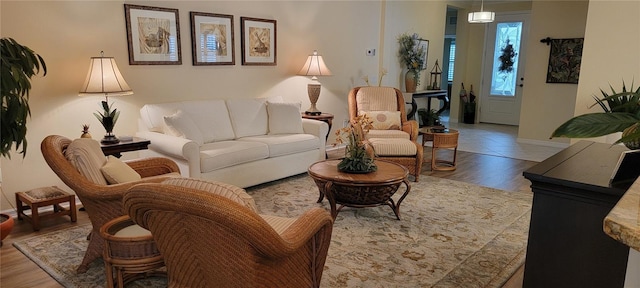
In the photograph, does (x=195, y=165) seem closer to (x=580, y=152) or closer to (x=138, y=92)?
(x=138, y=92)

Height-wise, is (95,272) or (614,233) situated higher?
(614,233)

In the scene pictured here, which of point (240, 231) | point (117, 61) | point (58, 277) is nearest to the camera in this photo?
point (240, 231)

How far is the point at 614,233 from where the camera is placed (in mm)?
896

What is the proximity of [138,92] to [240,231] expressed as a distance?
3224mm

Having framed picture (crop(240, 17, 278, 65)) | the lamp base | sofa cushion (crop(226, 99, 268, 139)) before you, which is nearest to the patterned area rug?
the lamp base

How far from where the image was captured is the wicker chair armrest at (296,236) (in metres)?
1.49

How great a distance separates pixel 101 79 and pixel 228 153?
48.0 inches

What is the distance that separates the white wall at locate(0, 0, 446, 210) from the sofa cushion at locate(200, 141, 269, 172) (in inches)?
31.9

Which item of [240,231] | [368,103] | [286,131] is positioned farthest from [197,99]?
[240,231]

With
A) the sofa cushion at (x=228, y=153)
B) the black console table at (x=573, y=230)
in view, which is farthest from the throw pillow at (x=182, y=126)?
the black console table at (x=573, y=230)

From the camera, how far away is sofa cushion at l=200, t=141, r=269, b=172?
3785mm

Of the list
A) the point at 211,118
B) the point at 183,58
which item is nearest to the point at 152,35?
the point at 183,58

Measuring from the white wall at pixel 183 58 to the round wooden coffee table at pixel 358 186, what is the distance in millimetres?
1950

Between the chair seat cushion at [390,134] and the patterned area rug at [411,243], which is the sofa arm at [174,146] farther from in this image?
the chair seat cushion at [390,134]
